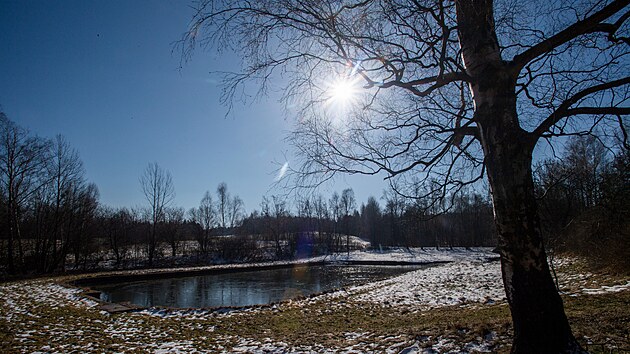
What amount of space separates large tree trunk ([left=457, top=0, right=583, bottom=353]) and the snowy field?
121 cm

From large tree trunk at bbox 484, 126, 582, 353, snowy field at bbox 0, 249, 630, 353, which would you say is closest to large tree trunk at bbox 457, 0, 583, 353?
large tree trunk at bbox 484, 126, 582, 353

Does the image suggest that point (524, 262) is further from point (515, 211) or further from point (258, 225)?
point (258, 225)

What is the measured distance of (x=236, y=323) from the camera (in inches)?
345

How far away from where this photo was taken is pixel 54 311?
1004 cm

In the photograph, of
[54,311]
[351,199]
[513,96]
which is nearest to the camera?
[513,96]

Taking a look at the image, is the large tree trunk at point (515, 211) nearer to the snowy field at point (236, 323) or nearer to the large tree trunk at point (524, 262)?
the large tree trunk at point (524, 262)

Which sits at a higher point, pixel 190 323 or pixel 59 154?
pixel 59 154

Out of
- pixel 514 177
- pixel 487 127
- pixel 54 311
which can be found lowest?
pixel 54 311

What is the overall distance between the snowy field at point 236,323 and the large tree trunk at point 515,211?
121cm

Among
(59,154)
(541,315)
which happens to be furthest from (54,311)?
(59,154)

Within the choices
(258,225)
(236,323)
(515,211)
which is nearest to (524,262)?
(515,211)

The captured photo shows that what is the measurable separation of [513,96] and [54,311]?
531 inches

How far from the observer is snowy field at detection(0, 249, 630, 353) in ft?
17.8

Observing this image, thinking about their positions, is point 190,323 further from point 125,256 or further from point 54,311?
point 125,256
